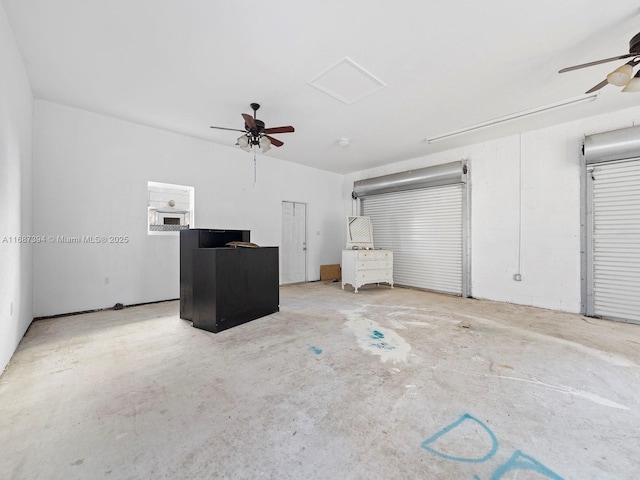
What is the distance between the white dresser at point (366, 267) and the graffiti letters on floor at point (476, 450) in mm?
4094

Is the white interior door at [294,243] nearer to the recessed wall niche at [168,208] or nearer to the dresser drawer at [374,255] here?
the dresser drawer at [374,255]

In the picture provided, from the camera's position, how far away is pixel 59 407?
1.79 meters

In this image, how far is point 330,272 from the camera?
729 cm

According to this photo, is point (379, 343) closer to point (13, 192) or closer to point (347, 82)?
point (347, 82)

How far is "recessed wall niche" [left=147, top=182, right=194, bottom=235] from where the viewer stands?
4703 millimetres

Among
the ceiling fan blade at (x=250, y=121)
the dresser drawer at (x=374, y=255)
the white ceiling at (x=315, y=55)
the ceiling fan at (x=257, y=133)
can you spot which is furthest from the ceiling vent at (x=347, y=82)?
the dresser drawer at (x=374, y=255)

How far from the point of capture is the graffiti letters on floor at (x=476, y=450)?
1317mm

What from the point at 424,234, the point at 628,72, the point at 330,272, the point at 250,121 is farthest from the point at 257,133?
the point at 330,272

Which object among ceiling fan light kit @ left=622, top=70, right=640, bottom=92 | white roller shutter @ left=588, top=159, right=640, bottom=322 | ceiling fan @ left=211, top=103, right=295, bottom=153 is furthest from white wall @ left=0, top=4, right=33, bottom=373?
white roller shutter @ left=588, top=159, right=640, bottom=322

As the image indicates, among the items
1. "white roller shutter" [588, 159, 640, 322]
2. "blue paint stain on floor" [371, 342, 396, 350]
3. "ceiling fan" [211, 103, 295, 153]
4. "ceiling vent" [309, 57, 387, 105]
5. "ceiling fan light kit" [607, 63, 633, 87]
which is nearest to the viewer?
"ceiling fan light kit" [607, 63, 633, 87]

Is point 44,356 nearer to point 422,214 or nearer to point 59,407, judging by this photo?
point 59,407

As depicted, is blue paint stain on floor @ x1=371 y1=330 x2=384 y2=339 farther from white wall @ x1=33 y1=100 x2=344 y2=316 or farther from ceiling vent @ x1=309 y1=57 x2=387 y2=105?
white wall @ x1=33 y1=100 x2=344 y2=316

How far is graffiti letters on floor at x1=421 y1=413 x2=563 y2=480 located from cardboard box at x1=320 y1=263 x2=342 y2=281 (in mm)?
5591

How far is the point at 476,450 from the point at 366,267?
175 inches
